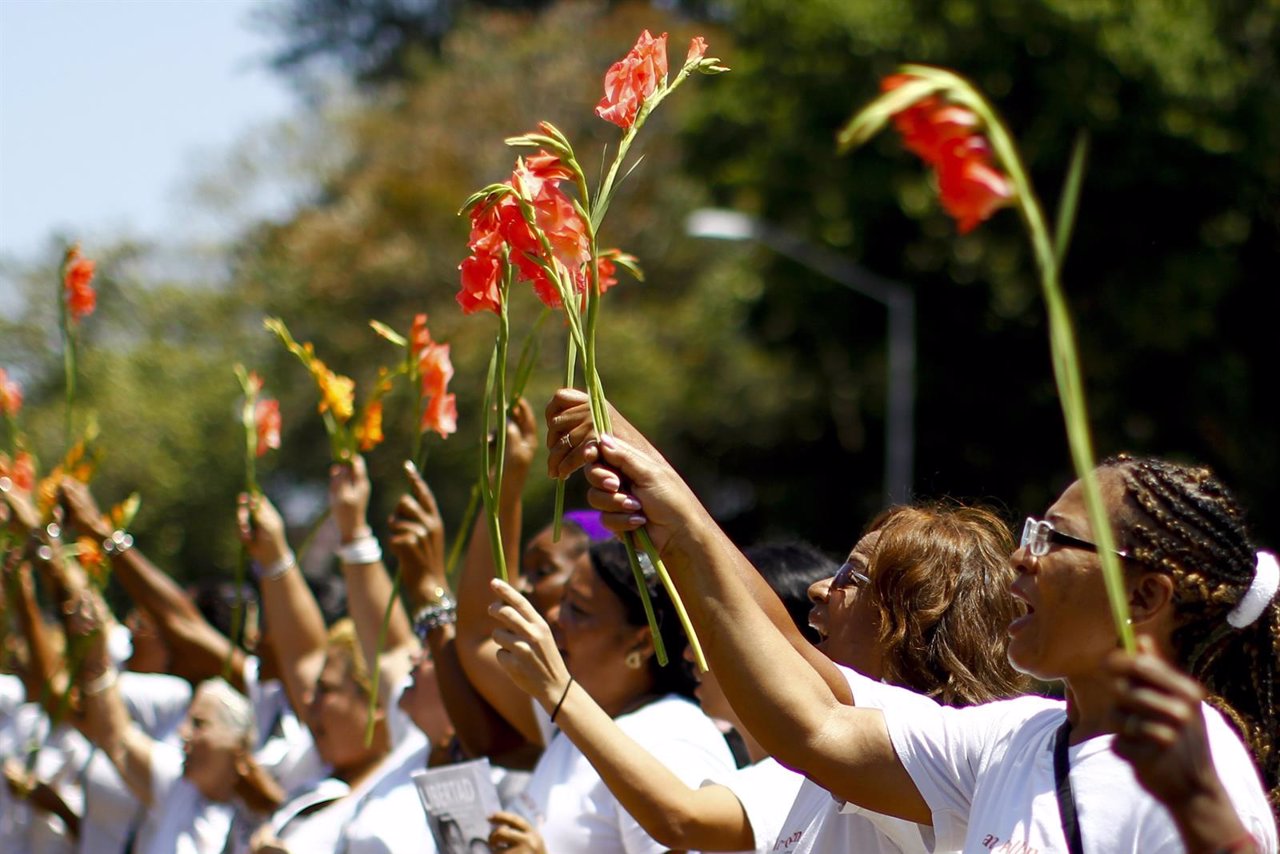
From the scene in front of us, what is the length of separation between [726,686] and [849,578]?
0.75m

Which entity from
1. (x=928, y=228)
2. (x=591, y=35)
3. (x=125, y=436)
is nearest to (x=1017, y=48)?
(x=928, y=228)

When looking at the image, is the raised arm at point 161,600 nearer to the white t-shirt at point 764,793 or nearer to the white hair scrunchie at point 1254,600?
the white t-shirt at point 764,793

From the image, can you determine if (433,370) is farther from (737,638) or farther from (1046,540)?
(1046,540)

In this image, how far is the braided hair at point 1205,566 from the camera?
242 centimetres

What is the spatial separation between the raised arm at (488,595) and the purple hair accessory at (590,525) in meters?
0.30

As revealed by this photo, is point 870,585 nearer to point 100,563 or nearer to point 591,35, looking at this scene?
point 100,563

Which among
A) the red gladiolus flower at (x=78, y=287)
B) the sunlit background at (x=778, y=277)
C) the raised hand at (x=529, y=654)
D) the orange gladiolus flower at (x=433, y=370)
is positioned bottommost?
the sunlit background at (x=778, y=277)

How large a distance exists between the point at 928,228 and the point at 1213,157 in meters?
3.25

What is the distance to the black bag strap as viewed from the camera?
2.27 m

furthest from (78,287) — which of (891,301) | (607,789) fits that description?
(891,301)

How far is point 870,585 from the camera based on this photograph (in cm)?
317

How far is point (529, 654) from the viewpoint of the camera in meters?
2.98

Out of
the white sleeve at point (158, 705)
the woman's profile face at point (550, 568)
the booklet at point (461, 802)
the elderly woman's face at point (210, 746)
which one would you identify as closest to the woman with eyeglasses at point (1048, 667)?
the booklet at point (461, 802)

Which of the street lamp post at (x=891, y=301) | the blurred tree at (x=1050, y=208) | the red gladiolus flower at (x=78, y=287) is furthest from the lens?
the street lamp post at (x=891, y=301)
